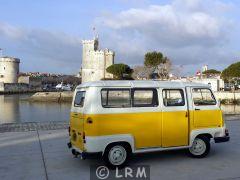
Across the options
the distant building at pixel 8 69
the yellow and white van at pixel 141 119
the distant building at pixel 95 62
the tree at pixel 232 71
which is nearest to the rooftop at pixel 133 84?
the yellow and white van at pixel 141 119

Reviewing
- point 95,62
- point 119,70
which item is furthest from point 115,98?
point 95,62

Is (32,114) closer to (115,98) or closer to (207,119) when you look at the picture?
(207,119)

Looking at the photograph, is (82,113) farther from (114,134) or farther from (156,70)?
(156,70)

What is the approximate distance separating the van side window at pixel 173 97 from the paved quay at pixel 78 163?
1.44 metres

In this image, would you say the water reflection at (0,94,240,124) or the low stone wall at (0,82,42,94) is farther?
the low stone wall at (0,82,42,94)

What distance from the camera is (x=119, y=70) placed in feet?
334

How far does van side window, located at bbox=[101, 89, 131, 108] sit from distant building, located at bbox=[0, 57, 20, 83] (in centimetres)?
11828

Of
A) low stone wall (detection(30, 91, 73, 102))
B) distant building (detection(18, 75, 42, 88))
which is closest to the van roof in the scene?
low stone wall (detection(30, 91, 73, 102))

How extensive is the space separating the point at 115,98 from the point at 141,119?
2.57ft

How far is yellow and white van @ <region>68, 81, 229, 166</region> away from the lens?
823 cm

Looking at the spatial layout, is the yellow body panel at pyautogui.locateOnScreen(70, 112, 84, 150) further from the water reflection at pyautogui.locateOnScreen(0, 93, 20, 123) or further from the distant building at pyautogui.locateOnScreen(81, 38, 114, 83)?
the distant building at pyautogui.locateOnScreen(81, 38, 114, 83)

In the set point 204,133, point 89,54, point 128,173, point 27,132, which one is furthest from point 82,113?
point 89,54

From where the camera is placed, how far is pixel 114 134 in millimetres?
8305

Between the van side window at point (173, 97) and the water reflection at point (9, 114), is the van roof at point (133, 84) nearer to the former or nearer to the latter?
the van side window at point (173, 97)
